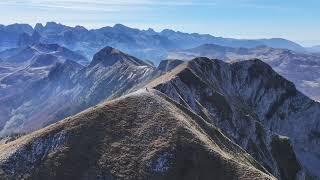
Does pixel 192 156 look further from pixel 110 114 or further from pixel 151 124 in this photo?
pixel 110 114

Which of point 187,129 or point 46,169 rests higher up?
point 187,129

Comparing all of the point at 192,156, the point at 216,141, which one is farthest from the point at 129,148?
the point at 216,141

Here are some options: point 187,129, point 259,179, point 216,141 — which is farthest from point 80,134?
point 259,179

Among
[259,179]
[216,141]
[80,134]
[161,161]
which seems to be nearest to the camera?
[259,179]

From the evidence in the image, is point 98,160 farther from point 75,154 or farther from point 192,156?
point 192,156

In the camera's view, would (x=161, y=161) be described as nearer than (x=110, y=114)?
Yes

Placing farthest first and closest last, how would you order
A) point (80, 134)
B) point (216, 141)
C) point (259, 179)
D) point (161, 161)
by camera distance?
1. point (216, 141)
2. point (80, 134)
3. point (161, 161)
4. point (259, 179)

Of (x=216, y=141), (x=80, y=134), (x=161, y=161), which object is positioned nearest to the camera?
(x=161, y=161)
